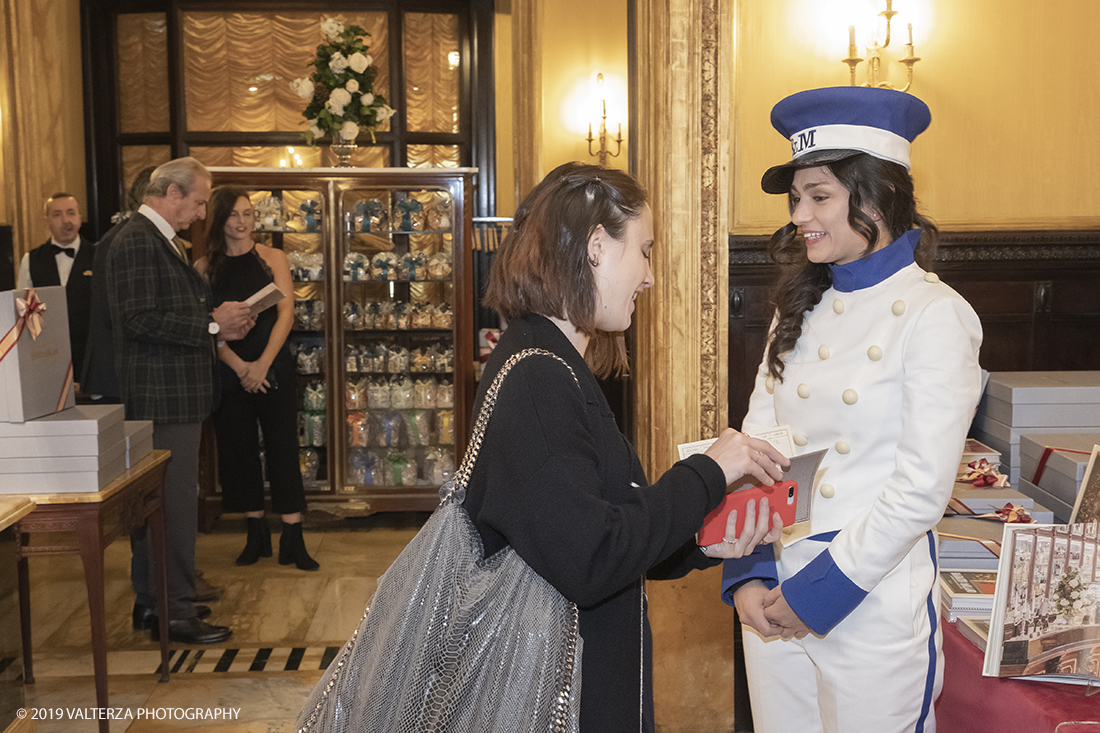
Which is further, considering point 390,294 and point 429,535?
point 390,294

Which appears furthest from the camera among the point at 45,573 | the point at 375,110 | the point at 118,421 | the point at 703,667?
the point at 375,110

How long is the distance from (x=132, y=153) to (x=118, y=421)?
16.8 ft

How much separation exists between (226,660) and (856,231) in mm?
3032

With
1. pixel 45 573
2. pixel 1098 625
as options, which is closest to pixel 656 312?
pixel 1098 625

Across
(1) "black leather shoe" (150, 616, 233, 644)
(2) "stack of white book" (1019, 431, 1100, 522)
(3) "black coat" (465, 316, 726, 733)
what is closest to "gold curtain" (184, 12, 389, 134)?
(1) "black leather shoe" (150, 616, 233, 644)

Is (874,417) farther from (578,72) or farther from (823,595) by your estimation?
(578,72)

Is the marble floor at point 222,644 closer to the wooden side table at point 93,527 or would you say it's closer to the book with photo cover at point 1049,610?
the wooden side table at point 93,527

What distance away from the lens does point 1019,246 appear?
11.9 feet

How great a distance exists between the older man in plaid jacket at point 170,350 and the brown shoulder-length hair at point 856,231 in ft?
8.68

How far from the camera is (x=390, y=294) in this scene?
5.71 metres

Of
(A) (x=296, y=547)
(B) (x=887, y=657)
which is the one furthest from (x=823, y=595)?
(A) (x=296, y=547)

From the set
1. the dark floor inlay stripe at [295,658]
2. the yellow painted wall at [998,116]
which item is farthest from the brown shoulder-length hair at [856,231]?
the dark floor inlay stripe at [295,658]

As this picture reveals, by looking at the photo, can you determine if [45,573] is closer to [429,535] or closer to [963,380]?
[429,535]

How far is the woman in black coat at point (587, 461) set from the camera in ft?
4.12
